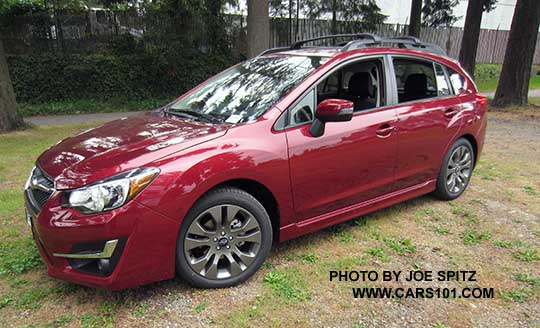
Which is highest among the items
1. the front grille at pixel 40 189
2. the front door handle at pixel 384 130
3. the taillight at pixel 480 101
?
→ the taillight at pixel 480 101

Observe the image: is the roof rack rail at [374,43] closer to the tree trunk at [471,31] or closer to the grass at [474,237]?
the grass at [474,237]

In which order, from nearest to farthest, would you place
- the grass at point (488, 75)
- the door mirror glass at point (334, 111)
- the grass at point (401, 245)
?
the door mirror glass at point (334, 111), the grass at point (401, 245), the grass at point (488, 75)

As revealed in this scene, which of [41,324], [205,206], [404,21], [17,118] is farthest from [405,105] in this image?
[404,21]

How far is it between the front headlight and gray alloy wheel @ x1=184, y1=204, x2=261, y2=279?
1.50 ft

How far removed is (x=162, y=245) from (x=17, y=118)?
24.3ft

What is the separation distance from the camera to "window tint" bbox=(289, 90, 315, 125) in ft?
10.1

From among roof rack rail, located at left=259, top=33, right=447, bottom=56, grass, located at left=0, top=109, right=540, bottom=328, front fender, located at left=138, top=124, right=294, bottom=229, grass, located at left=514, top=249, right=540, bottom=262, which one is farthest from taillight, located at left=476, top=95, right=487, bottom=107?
front fender, located at left=138, top=124, right=294, bottom=229

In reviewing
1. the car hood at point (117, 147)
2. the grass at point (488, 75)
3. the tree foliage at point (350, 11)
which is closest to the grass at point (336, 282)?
the car hood at point (117, 147)

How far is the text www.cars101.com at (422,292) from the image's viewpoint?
2822 mm

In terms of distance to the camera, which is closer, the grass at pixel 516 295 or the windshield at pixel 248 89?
the grass at pixel 516 295

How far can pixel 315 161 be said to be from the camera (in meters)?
3.09

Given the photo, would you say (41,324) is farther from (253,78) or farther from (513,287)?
(513,287)

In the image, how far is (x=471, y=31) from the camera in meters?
A: 13.2

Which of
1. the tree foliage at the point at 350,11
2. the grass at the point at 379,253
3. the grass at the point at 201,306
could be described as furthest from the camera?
the tree foliage at the point at 350,11
